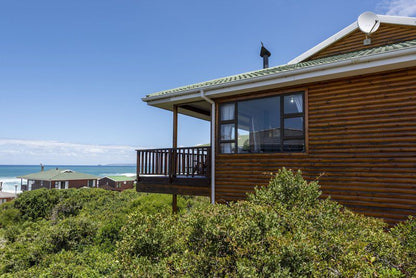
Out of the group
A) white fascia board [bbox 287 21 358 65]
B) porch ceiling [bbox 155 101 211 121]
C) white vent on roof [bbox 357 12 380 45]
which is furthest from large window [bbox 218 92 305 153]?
white vent on roof [bbox 357 12 380 45]

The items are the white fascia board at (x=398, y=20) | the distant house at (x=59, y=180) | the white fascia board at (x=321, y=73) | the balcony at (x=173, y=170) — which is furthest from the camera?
the distant house at (x=59, y=180)

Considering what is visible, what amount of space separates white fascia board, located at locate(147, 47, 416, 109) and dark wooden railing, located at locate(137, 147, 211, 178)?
1.69 meters

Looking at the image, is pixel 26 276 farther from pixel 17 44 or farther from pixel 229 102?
pixel 17 44

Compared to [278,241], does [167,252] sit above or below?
below

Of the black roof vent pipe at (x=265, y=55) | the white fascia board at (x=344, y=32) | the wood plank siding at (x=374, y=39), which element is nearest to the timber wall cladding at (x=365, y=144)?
the wood plank siding at (x=374, y=39)

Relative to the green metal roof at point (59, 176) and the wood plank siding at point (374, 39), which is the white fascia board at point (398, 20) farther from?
the green metal roof at point (59, 176)

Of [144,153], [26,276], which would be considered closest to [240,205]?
[144,153]

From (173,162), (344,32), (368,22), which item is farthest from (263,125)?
(368,22)

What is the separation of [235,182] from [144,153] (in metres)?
2.99

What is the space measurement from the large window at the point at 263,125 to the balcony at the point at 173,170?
94 cm

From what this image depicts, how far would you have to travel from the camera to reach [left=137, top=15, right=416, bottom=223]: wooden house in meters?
4.68

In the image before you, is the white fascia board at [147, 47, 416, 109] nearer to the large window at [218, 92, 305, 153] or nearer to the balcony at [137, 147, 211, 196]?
the large window at [218, 92, 305, 153]

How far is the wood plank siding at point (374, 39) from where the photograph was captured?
607 centimetres

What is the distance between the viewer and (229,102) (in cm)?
671
